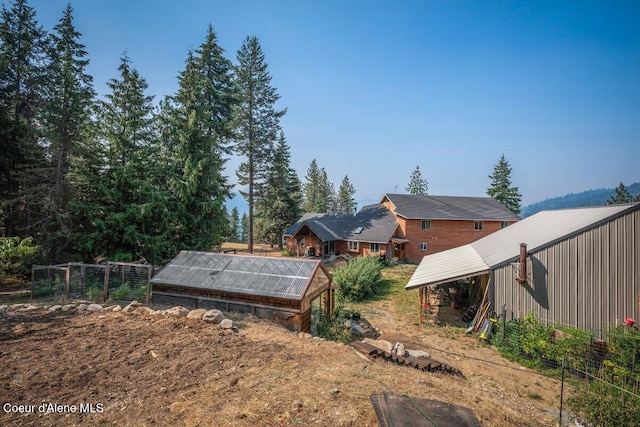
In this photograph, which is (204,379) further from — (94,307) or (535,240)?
(535,240)

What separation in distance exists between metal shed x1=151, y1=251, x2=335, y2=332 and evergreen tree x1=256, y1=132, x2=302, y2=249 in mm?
22856

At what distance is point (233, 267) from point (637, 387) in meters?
13.4

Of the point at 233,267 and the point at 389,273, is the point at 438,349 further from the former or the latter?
the point at 389,273

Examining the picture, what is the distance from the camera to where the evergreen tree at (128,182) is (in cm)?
1559

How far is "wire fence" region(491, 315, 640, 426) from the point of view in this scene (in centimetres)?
785

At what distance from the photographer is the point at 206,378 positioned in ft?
19.2

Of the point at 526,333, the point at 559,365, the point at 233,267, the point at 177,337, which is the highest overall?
the point at 233,267

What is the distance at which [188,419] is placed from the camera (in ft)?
14.8

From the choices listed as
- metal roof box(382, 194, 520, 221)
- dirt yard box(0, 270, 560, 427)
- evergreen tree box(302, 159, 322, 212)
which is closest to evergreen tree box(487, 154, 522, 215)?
metal roof box(382, 194, 520, 221)

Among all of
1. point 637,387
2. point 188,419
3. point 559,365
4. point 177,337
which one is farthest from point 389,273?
point 188,419

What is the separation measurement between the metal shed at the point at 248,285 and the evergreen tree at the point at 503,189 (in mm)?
45020

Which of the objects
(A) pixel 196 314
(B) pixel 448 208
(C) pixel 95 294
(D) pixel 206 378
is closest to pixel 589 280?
(D) pixel 206 378

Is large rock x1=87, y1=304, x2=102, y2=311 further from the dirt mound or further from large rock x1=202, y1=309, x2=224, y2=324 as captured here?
large rock x1=202, y1=309, x2=224, y2=324

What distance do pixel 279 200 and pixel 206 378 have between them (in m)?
30.3
